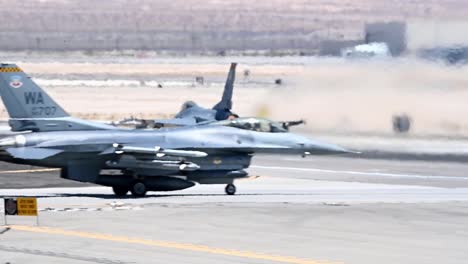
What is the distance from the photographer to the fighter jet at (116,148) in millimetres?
37219

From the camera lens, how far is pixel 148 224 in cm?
2956

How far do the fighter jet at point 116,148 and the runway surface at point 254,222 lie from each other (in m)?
0.69

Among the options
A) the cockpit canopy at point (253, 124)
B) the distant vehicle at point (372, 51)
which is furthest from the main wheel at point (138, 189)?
the distant vehicle at point (372, 51)

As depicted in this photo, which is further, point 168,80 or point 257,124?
point 168,80

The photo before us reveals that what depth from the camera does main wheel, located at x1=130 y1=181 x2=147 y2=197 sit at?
38375 mm

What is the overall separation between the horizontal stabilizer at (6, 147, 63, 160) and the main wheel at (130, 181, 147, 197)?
110 inches

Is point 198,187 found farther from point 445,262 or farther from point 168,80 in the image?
point 168,80

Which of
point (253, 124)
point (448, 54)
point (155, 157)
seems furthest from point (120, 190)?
point (448, 54)

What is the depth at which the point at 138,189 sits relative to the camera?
38.4 metres

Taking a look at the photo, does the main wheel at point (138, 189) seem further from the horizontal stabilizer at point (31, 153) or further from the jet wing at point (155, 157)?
the horizontal stabilizer at point (31, 153)

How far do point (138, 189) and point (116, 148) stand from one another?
1.50 metres

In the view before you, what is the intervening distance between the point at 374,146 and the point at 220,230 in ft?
91.4

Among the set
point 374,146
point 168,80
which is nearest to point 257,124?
point 374,146

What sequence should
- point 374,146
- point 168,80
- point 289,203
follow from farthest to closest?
1. point 168,80
2. point 374,146
3. point 289,203
